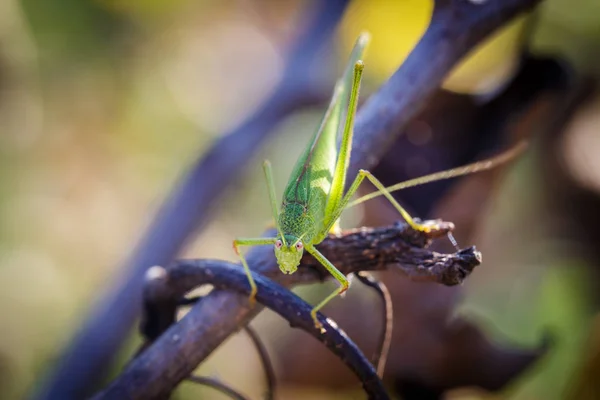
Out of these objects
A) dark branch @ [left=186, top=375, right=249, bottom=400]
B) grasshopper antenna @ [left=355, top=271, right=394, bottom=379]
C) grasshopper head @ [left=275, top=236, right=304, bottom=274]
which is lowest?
dark branch @ [left=186, top=375, right=249, bottom=400]

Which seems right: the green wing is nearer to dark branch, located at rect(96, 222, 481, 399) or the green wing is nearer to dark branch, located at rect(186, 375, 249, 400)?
dark branch, located at rect(96, 222, 481, 399)

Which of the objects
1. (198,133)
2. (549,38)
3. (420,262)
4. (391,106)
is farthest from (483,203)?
(198,133)

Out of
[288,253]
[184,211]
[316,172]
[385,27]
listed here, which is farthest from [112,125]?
[288,253]

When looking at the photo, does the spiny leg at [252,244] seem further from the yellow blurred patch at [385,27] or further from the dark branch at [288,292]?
the yellow blurred patch at [385,27]

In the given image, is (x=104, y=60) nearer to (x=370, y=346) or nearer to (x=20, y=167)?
(x=20, y=167)

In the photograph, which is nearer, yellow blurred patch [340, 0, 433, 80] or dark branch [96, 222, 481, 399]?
dark branch [96, 222, 481, 399]

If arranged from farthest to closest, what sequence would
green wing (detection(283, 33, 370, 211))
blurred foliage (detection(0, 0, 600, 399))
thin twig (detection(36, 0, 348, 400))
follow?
blurred foliage (detection(0, 0, 600, 399)), thin twig (detection(36, 0, 348, 400)), green wing (detection(283, 33, 370, 211))

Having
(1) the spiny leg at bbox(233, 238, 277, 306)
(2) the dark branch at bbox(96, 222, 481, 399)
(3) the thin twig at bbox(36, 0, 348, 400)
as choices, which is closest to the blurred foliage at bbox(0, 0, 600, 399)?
(3) the thin twig at bbox(36, 0, 348, 400)

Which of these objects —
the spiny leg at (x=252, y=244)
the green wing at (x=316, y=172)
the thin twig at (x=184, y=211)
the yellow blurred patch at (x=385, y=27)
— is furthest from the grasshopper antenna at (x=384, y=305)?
the yellow blurred patch at (x=385, y=27)
